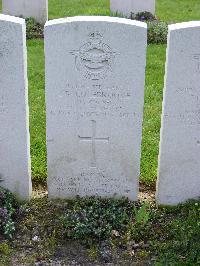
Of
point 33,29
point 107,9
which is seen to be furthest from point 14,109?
point 107,9

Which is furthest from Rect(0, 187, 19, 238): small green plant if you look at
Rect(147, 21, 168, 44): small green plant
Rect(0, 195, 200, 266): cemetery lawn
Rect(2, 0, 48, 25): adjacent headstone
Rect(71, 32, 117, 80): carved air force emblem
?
Rect(2, 0, 48, 25): adjacent headstone

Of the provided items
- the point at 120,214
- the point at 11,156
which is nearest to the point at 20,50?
the point at 11,156

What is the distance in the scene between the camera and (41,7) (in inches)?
437

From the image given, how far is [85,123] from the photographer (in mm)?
5117

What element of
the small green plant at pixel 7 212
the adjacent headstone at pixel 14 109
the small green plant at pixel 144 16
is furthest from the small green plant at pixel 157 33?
the small green plant at pixel 7 212

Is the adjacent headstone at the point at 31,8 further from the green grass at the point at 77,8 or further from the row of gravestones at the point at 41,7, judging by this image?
the green grass at the point at 77,8

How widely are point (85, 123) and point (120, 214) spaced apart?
91 centimetres

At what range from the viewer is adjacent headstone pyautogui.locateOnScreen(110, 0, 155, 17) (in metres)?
11.4

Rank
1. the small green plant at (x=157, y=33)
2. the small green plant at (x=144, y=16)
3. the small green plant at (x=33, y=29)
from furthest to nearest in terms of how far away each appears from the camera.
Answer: the small green plant at (x=144, y=16) → the small green plant at (x=33, y=29) → the small green plant at (x=157, y=33)

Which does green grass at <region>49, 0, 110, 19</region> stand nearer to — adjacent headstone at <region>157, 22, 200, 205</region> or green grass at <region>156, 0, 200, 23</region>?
green grass at <region>156, 0, 200, 23</region>

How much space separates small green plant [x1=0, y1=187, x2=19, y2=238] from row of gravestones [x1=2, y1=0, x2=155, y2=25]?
657 centimetres

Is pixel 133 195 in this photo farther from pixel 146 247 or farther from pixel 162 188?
pixel 146 247

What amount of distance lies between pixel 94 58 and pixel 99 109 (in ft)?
1.64

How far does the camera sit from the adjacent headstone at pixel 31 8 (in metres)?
11.1
